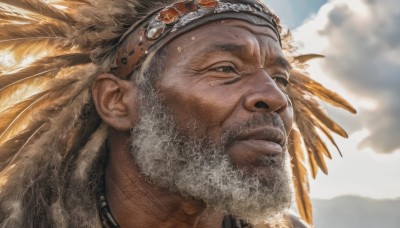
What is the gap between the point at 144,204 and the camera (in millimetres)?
3502

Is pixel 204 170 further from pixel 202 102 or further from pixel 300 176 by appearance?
pixel 300 176

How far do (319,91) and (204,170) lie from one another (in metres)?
1.61

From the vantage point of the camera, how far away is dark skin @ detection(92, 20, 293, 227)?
128 inches

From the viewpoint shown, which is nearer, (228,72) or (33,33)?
(228,72)

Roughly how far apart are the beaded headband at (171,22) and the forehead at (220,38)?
4cm

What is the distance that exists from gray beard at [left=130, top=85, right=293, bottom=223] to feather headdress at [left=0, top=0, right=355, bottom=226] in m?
0.42

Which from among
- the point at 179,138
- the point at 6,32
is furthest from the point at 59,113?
the point at 179,138

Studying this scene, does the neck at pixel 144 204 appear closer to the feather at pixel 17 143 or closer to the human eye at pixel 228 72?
the feather at pixel 17 143

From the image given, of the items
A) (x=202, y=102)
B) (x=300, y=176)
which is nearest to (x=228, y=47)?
(x=202, y=102)

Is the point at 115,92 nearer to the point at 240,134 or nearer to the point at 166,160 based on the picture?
the point at 166,160

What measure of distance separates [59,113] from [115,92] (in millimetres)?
377

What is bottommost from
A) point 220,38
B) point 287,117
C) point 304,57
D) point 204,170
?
point 204,170

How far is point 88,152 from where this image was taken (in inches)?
146

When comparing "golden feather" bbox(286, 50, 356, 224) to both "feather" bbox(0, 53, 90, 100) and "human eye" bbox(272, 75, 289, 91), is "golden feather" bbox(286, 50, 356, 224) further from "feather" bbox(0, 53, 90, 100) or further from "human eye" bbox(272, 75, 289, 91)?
"feather" bbox(0, 53, 90, 100)
